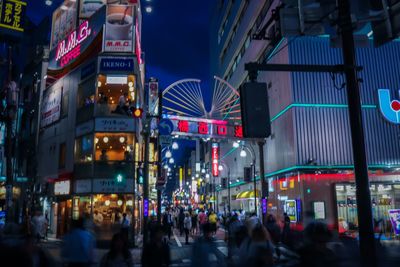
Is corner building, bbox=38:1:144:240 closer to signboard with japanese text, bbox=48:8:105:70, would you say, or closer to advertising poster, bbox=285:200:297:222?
signboard with japanese text, bbox=48:8:105:70

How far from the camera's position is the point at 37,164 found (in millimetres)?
35250

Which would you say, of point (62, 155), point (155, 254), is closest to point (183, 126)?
point (62, 155)

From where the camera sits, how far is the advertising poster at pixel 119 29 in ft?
93.5

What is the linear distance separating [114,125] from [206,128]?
930cm

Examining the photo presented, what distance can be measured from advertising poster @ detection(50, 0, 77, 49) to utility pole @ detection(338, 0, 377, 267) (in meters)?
32.2

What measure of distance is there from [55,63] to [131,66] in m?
10.9

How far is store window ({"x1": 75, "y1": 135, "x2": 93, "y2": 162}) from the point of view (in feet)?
89.2

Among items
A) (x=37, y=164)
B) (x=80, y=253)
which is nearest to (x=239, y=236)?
(x=80, y=253)

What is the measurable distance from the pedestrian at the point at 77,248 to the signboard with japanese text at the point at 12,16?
18.6 meters

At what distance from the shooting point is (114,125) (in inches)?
1056

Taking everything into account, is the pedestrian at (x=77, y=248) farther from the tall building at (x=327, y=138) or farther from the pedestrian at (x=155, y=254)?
the tall building at (x=327, y=138)

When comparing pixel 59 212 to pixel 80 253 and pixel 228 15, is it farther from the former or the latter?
pixel 228 15

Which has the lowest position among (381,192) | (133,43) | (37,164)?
(381,192)

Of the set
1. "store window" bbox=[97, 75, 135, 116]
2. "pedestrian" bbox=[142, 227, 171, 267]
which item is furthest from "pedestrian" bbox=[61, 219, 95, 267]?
"store window" bbox=[97, 75, 135, 116]
